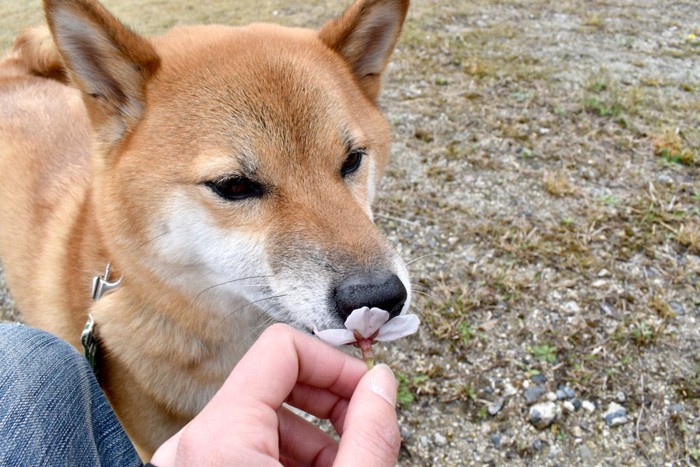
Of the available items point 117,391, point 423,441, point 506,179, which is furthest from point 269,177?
point 506,179

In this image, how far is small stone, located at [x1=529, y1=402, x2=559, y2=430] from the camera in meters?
2.26

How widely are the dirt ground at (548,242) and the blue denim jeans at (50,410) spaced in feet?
4.14

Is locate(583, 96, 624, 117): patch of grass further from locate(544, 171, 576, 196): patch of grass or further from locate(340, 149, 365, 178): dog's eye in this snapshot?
locate(340, 149, 365, 178): dog's eye

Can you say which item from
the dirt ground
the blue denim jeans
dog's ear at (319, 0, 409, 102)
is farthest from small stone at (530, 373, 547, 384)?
the blue denim jeans

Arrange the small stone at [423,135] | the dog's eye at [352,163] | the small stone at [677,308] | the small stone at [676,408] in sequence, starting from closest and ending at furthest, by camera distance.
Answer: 1. the dog's eye at [352,163]
2. the small stone at [676,408]
3. the small stone at [677,308]
4. the small stone at [423,135]

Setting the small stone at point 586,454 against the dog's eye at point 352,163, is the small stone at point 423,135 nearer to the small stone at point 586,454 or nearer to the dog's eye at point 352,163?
the dog's eye at point 352,163

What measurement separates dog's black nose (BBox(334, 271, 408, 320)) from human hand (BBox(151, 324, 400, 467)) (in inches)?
5.9

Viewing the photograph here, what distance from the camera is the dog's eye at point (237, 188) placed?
161cm

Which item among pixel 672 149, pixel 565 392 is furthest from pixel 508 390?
pixel 672 149

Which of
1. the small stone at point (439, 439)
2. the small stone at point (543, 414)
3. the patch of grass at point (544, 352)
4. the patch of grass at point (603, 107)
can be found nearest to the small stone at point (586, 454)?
the small stone at point (543, 414)

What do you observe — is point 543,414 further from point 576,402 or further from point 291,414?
point 291,414

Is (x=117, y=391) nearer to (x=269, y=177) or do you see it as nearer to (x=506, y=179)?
(x=269, y=177)

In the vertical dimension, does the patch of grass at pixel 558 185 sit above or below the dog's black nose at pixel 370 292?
below

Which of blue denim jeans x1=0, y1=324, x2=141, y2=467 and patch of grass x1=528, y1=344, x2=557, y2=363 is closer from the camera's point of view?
blue denim jeans x1=0, y1=324, x2=141, y2=467
